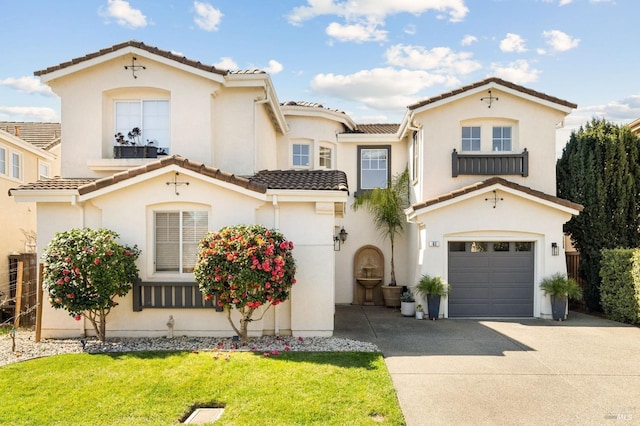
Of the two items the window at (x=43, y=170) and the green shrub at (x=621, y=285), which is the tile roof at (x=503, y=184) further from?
the window at (x=43, y=170)

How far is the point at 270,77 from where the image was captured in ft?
41.6

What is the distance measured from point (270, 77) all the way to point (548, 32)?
845 cm

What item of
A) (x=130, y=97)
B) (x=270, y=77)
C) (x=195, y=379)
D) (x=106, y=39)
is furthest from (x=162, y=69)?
(x=195, y=379)

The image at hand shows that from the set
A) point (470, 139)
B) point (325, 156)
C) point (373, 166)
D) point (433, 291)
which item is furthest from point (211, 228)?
point (470, 139)

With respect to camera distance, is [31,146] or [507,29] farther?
[31,146]

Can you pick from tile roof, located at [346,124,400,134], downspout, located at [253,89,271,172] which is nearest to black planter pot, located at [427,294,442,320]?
downspout, located at [253,89,271,172]

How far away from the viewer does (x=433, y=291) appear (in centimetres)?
1324

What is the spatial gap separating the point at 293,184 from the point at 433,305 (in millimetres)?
6052

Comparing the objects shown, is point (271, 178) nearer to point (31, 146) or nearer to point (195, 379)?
point (195, 379)

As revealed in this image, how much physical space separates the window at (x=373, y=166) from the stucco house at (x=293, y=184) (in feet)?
0.19

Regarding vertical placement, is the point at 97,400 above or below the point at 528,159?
below

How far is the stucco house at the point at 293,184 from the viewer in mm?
10664

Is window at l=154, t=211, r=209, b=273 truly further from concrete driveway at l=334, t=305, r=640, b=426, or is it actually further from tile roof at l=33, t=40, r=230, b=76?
concrete driveway at l=334, t=305, r=640, b=426

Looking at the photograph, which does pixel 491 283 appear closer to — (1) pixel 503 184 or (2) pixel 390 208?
(1) pixel 503 184
